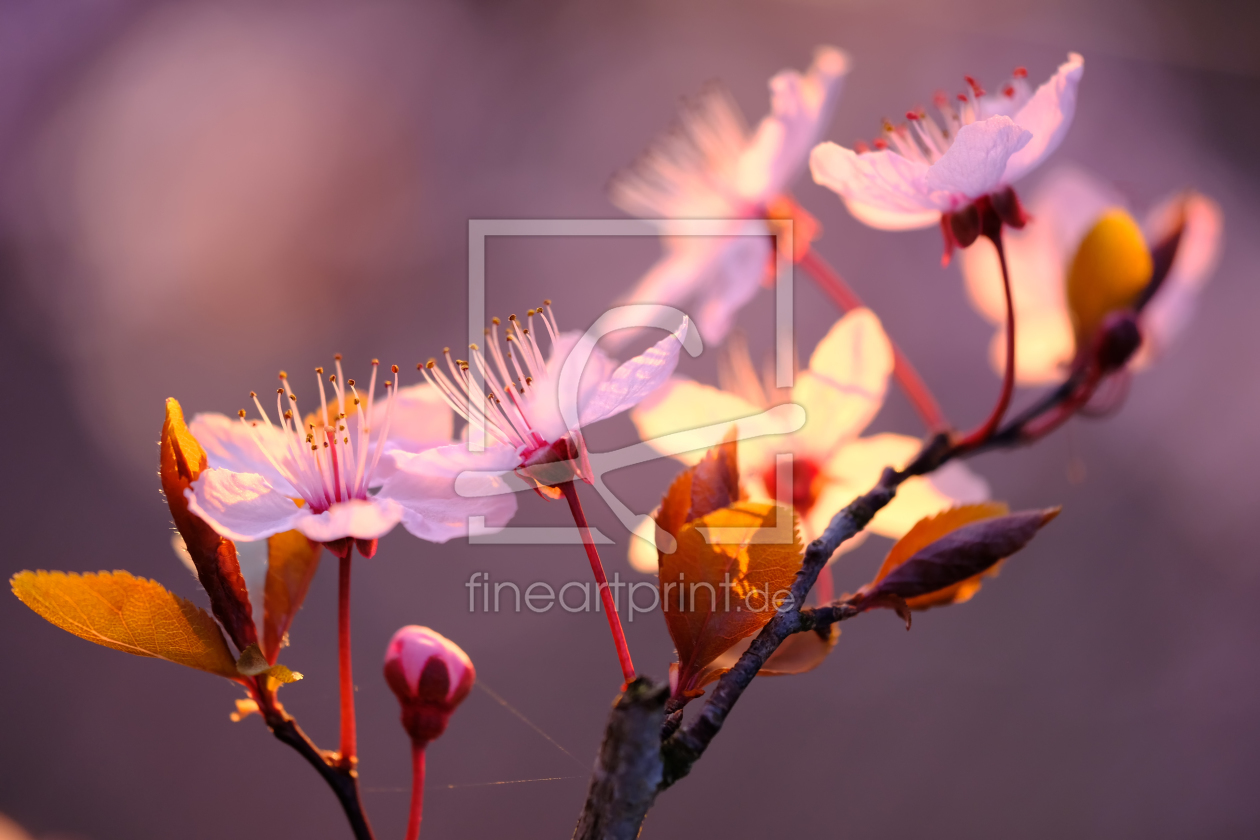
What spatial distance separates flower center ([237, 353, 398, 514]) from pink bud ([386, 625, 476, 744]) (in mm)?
83

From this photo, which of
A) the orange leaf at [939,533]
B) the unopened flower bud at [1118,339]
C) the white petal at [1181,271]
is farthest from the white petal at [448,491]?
the white petal at [1181,271]

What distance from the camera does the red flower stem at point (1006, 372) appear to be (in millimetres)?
464

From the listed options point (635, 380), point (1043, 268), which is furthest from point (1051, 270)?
point (635, 380)

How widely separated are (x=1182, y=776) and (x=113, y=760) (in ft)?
9.90

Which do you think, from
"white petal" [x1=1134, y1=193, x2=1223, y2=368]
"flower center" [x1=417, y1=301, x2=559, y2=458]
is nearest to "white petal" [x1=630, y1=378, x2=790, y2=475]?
"flower center" [x1=417, y1=301, x2=559, y2=458]

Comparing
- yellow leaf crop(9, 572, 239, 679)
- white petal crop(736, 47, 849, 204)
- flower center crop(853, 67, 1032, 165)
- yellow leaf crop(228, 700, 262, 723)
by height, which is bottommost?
yellow leaf crop(228, 700, 262, 723)

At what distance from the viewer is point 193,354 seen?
279 cm

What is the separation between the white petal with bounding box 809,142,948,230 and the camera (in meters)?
0.42

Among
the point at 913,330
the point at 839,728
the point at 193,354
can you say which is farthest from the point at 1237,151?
the point at 193,354

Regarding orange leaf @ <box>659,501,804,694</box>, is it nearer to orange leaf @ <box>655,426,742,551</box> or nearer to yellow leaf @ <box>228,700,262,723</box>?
orange leaf @ <box>655,426,742,551</box>

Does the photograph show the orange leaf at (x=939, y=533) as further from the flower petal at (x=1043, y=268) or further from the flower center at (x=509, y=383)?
the flower petal at (x=1043, y=268)

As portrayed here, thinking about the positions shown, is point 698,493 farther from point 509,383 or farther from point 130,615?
point 130,615

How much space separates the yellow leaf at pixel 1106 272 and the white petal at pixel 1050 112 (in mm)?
155

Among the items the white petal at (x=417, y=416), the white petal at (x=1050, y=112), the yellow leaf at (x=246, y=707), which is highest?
the white petal at (x=1050, y=112)
